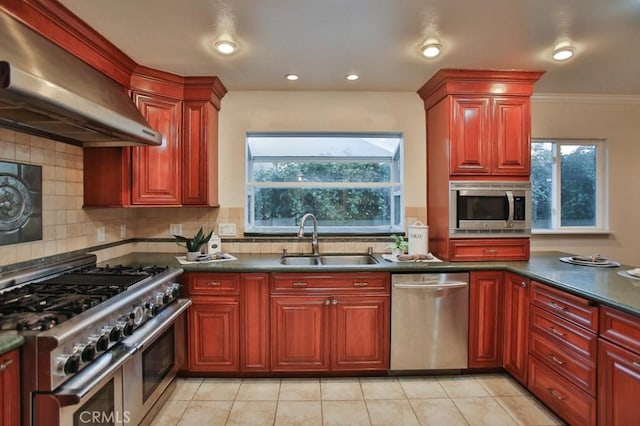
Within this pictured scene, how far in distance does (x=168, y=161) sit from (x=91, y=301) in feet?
4.66

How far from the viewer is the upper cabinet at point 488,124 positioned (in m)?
2.78

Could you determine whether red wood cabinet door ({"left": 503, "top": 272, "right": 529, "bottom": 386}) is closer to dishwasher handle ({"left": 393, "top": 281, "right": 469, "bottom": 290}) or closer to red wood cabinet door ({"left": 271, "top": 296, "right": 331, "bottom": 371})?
dishwasher handle ({"left": 393, "top": 281, "right": 469, "bottom": 290})

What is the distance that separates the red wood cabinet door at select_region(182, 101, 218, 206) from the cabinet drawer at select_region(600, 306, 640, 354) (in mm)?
2749

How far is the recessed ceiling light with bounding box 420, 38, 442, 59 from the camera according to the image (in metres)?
2.24

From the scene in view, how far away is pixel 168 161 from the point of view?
2.79 metres

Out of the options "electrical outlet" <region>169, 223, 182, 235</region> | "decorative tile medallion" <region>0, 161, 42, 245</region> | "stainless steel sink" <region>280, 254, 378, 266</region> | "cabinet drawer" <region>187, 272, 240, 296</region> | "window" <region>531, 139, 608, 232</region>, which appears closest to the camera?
"decorative tile medallion" <region>0, 161, 42, 245</region>

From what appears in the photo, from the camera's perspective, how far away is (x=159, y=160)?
2764 mm

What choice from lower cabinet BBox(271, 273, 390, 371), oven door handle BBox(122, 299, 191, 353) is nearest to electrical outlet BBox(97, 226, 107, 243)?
oven door handle BBox(122, 299, 191, 353)

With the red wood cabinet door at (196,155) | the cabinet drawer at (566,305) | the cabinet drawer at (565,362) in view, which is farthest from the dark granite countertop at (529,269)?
the red wood cabinet door at (196,155)

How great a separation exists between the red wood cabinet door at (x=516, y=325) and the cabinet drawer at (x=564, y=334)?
11 centimetres

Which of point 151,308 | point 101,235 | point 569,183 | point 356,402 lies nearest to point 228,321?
point 151,308

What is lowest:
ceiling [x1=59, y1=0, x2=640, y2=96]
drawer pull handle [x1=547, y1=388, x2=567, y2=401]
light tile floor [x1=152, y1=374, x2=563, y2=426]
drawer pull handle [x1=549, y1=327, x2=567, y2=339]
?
light tile floor [x1=152, y1=374, x2=563, y2=426]

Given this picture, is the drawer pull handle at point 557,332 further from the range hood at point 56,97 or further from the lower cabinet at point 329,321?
the range hood at point 56,97

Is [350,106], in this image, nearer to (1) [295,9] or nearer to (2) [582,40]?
(1) [295,9]
